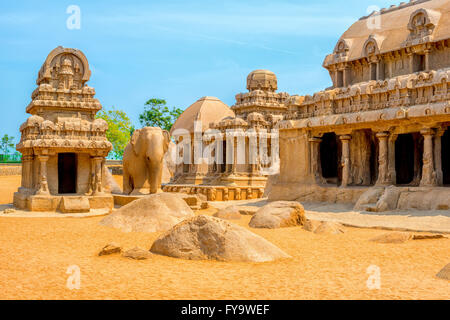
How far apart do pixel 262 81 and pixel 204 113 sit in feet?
21.0

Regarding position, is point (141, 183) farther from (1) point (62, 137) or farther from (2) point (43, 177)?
(2) point (43, 177)

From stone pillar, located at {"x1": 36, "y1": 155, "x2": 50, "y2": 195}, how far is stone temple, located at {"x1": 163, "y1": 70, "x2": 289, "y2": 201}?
9.64 m

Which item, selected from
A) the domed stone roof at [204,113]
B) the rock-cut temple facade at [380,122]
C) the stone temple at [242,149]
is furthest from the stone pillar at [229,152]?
the domed stone roof at [204,113]

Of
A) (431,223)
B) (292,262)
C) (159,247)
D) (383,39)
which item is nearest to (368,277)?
(292,262)

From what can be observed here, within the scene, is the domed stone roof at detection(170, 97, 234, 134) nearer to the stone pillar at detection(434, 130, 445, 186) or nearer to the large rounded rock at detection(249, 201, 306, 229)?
the stone pillar at detection(434, 130, 445, 186)

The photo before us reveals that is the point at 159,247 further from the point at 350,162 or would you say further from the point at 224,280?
the point at 350,162

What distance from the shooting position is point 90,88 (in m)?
16.9

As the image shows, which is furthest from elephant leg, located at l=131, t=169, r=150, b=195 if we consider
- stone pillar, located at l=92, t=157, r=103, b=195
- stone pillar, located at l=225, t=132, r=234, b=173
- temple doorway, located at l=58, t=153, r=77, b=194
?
stone pillar, located at l=225, t=132, r=234, b=173

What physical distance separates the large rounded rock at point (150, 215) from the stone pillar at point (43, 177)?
17.0 feet

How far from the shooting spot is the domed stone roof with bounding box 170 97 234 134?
34000 millimetres

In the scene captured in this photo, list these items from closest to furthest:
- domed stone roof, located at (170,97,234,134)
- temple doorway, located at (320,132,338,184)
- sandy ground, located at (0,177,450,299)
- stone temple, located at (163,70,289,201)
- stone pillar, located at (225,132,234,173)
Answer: sandy ground, located at (0,177,450,299) → temple doorway, located at (320,132,338,184) → stone temple, located at (163,70,289,201) → stone pillar, located at (225,132,234,173) → domed stone roof, located at (170,97,234,134)

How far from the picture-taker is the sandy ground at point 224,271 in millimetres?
5469

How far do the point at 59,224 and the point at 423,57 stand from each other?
13.5 m
